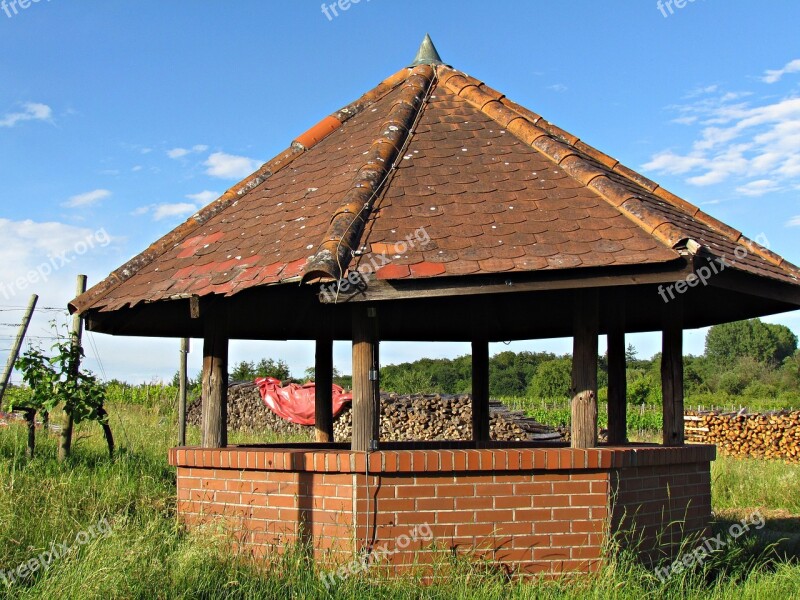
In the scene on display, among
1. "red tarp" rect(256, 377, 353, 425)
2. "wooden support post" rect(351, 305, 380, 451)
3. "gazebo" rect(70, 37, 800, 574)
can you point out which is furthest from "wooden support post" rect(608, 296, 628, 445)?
"red tarp" rect(256, 377, 353, 425)

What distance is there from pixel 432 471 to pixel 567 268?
1.75m

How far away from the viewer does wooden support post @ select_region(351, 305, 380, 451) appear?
618cm

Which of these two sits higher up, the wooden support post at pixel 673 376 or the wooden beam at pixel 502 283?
the wooden beam at pixel 502 283

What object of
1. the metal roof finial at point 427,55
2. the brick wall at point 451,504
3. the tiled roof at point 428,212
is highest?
Answer: the metal roof finial at point 427,55

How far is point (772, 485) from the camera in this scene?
12.9 m

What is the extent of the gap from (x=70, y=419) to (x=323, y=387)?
9.42ft

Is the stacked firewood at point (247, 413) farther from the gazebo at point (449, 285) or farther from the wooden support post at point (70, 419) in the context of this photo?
the gazebo at point (449, 285)

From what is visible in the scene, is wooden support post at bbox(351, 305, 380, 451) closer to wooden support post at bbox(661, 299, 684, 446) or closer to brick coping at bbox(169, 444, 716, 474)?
brick coping at bbox(169, 444, 716, 474)

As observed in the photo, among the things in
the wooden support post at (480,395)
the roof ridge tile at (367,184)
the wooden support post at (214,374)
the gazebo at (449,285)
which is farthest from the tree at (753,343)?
the wooden support post at (214,374)

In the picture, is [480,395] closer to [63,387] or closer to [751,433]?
[63,387]

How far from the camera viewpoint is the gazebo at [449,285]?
5949 millimetres

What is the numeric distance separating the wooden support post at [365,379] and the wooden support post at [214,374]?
58.3 inches

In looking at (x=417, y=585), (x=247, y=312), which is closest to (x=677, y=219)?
(x=417, y=585)

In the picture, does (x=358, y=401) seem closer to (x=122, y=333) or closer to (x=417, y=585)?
(x=417, y=585)
